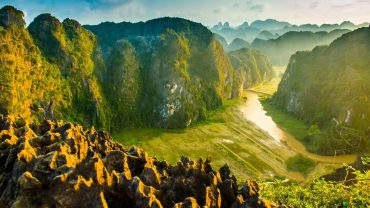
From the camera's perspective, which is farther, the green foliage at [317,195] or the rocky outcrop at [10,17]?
the rocky outcrop at [10,17]

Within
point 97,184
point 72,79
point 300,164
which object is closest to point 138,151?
point 97,184

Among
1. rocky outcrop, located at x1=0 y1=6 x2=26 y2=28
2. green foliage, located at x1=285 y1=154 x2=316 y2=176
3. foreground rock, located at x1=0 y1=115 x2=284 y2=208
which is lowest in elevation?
green foliage, located at x1=285 y1=154 x2=316 y2=176

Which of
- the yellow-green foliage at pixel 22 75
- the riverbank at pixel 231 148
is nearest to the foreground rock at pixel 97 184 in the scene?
the riverbank at pixel 231 148

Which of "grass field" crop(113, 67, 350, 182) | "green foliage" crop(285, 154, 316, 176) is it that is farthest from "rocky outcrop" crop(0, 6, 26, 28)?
"green foliage" crop(285, 154, 316, 176)

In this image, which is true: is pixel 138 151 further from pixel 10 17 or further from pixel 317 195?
pixel 10 17

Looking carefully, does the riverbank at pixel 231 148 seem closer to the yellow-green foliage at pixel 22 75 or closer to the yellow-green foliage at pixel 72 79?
the yellow-green foliage at pixel 72 79

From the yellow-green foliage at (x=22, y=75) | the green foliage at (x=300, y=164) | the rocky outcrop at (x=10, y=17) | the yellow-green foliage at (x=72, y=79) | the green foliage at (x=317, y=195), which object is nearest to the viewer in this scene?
the green foliage at (x=317, y=195)

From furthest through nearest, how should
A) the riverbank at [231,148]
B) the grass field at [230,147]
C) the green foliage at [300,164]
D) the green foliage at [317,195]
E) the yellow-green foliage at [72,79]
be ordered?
the yellow-green foliage at [72,79] < the green foliage at [300,164] < the riverbank at [231,148] < the grass field at [230,147] < the green foliage at [317,195]

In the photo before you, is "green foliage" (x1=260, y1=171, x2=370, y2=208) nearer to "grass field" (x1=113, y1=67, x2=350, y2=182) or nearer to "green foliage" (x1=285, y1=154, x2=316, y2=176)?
"grass field" (x1=113, y1=67, x2=350, y2=182)
